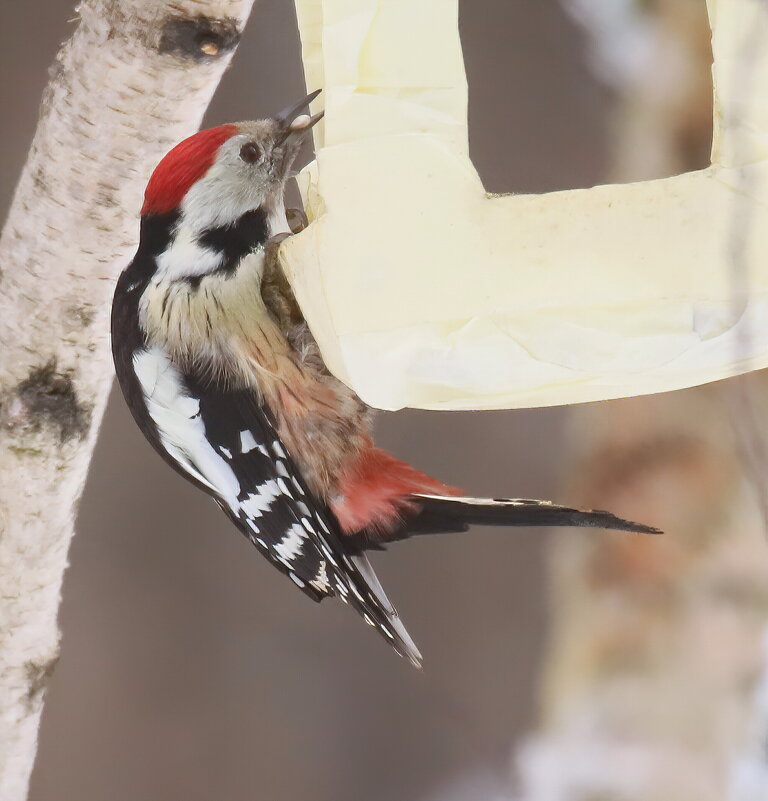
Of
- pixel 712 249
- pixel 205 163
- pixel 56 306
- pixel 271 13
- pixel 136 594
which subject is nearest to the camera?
pixel 712 249

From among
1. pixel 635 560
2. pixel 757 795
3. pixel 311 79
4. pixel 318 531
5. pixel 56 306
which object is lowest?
pixel 757 795


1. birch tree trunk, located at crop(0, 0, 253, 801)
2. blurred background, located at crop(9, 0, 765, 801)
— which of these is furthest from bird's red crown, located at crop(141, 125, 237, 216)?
blurred background, located at crop(9, 0, 765, 801)

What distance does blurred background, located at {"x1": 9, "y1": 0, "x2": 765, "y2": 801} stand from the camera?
2.52 ft

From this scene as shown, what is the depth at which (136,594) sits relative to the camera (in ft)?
3.09

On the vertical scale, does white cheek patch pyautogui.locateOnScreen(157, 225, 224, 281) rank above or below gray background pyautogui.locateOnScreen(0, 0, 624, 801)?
above

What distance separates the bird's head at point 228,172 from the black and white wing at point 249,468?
107 millimetres

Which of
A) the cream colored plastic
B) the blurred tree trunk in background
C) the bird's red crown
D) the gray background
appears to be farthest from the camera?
the gray background

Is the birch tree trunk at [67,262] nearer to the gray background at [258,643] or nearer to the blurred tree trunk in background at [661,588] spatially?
→ the gray background at [258,643]

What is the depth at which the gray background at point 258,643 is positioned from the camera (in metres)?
0.88

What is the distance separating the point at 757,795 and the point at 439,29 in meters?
0.81

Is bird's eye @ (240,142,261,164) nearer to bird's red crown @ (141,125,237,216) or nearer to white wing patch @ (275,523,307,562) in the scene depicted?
bird's red crown @ (141,125,237,216)

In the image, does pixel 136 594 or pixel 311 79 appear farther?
pixel 136 594

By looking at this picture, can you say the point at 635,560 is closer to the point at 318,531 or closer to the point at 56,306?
the point at 318,531

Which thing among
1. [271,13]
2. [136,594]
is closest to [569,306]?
[271,13]
